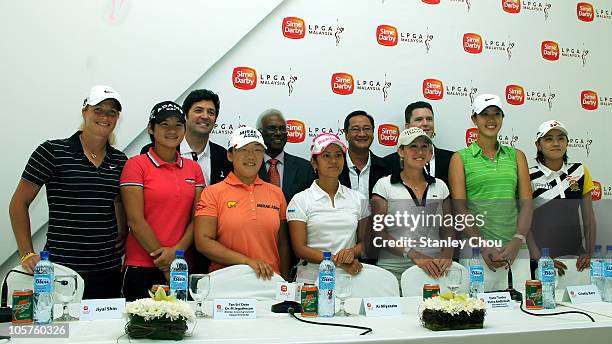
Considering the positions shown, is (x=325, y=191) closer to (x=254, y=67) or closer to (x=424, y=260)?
(x=424, y=260)

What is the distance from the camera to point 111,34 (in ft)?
11.9

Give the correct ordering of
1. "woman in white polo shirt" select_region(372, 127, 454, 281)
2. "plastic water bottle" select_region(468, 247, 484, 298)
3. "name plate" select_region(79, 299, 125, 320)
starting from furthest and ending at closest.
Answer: "woman in white polo shirt" select_region(372, 127, 454, 281) < "plastic water bottle" select_region(468, 247, 484, 298) < "name plate" select_region(79, 299, 125, 320)

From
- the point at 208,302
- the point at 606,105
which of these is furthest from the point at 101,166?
the point at 606,105

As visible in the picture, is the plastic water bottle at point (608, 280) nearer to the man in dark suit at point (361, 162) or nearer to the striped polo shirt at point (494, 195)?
the striped polo shirt at point (494, 195)

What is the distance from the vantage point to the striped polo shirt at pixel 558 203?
3559 mm

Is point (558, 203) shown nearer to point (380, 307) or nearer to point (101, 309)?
point (380, 307)

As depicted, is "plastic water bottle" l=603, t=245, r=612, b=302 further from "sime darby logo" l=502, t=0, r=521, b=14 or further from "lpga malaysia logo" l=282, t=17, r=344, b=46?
"sime darby logo" l=502, t=0, r=521, b=14

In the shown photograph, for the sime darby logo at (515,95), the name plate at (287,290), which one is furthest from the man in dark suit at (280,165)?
the sime darby logo at (515,95)

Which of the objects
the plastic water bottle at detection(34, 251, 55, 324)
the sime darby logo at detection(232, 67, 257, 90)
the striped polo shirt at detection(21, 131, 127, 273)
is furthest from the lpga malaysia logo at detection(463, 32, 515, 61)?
the plastic water bottle at detection(34, 251, 55, 324)

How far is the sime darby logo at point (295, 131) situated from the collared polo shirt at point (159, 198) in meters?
1.18

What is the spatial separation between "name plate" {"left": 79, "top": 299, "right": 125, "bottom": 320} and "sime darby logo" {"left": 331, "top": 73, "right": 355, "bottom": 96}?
7.93 feet

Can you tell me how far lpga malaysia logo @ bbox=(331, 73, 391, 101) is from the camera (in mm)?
4059

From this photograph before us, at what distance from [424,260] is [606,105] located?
2689 millimetres

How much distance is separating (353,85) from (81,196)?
208 centimetres
